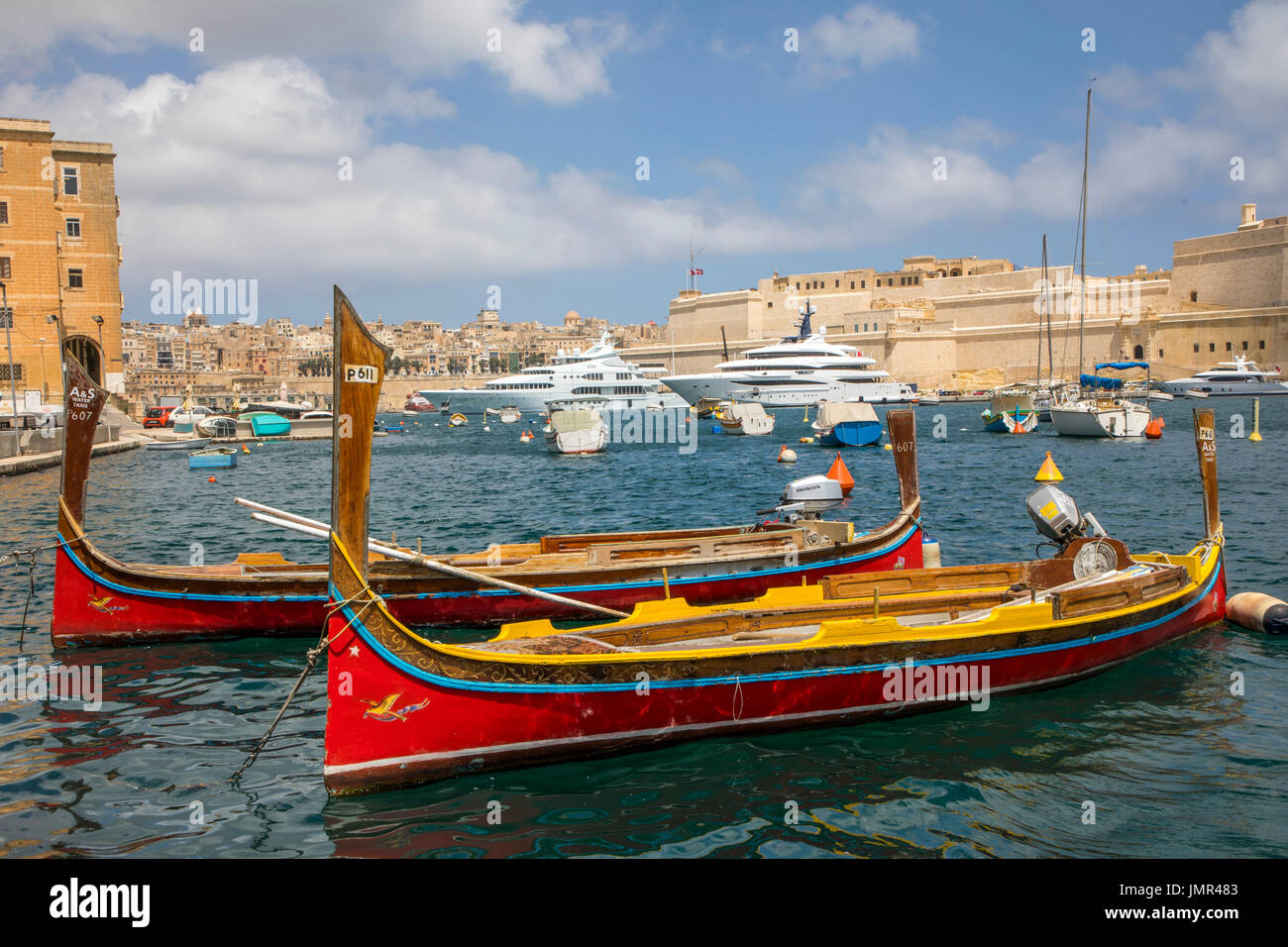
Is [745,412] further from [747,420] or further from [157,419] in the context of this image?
[157,419]

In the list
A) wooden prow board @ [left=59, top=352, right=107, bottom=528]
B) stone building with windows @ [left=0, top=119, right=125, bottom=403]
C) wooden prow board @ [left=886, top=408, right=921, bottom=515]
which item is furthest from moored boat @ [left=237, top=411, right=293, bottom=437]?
wooden prow board @ [left=886, top=408, right=921, bottom=515]

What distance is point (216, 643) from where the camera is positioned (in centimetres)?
1059

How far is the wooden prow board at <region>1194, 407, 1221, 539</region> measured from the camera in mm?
11461

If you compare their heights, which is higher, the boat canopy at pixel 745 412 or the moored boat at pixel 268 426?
the boat canopy at pixel 745 412

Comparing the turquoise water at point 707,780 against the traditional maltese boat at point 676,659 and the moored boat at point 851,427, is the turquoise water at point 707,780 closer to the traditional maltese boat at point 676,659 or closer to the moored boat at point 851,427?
the traditional maltese boat at point 676,659

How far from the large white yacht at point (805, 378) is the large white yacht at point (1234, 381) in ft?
78.4

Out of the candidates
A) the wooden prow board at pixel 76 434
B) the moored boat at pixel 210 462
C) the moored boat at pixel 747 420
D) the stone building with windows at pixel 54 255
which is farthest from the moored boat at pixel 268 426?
the wooden prow board at pixel 76 434

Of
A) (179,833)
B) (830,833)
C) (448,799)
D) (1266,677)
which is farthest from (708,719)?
(1266,677)

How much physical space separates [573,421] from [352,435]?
3602 centimetres

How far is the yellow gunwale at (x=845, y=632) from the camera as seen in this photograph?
6.77 m

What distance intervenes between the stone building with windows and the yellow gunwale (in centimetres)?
4475

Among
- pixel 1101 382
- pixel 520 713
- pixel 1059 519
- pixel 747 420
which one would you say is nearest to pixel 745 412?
pixel 747 420

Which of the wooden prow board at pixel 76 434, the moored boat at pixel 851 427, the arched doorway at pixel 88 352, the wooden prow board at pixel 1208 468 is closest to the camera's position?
the wooden prow board at pixel 76 434

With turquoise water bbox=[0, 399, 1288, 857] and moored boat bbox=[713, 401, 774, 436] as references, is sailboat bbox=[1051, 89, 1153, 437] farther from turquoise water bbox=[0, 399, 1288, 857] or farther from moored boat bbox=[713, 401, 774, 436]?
turquoise water bbox=[0, 399, 1288, 857]
